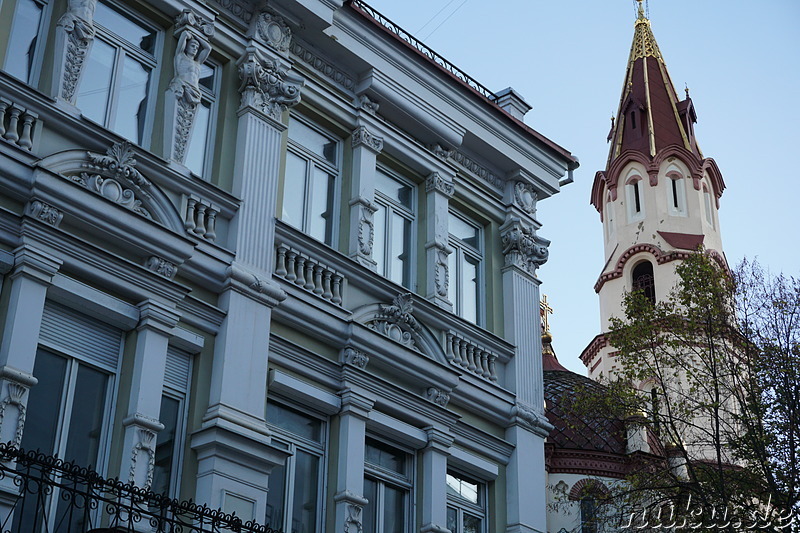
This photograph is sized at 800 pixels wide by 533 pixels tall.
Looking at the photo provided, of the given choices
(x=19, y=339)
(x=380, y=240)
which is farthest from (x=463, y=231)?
(x=19, y=339)

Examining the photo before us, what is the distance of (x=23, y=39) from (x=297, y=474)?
20.7 ft

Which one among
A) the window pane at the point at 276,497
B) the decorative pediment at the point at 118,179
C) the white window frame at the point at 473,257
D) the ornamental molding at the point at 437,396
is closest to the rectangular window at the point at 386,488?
the ornamental molding at the point at 437,396

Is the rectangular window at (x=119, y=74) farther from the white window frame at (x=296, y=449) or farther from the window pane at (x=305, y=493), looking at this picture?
the window pane at (x=305, y=493)

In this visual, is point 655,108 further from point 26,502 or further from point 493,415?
point 26,502

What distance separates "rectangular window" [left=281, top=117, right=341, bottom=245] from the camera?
17109 mm

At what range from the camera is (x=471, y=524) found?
703 inches

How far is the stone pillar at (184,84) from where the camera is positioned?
50.1ft

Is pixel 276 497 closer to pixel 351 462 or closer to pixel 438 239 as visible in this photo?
pixel 351 462

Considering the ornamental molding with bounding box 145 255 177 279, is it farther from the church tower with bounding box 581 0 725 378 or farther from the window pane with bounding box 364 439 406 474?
the church tower with bounding box 581 0 725 378

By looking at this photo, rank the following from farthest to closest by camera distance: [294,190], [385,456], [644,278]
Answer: [644,278] < [294,190] < [385,456]

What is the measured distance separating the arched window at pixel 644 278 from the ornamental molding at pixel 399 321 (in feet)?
107

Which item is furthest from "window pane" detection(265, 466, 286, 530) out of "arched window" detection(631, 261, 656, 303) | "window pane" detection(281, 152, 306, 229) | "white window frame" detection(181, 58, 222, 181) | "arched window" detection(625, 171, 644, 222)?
"arched window" detection(625, 171, 644, 222)

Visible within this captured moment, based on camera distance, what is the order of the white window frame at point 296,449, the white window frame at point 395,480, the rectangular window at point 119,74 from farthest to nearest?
the white window frame at point 395,480, the white window frame at point 296,449, the rectangular window at point 119,74

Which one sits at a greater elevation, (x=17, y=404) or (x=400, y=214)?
(x=400, y=214)
